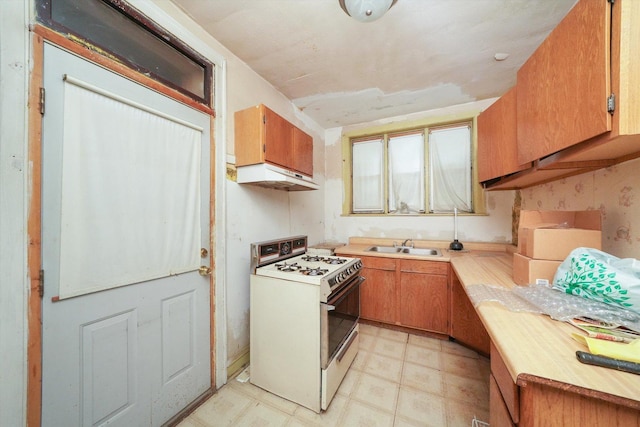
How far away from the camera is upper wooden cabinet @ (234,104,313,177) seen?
1.71 metres

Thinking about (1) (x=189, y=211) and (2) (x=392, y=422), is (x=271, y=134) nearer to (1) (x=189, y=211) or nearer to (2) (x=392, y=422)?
(1) (x=189, y=211)

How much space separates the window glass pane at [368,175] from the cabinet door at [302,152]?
47.2 inches

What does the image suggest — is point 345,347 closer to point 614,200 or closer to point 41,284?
point 41,284

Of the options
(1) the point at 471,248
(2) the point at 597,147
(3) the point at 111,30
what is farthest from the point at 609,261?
(3) the point at 111,30

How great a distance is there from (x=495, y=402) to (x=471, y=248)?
1961 mm

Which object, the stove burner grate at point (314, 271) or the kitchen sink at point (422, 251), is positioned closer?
the stove burner grate at point (314, 271)

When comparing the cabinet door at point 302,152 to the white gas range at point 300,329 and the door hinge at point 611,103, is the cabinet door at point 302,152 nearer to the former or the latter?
the white gas range at point 300,329

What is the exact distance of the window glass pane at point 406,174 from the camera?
116 inches

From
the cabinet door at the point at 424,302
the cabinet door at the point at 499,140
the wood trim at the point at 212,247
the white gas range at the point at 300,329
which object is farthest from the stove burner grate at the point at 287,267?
the cabinet door at the point at 499,140

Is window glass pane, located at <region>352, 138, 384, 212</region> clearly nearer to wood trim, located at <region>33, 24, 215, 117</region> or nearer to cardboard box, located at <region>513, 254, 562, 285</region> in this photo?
cardboard box, located at <region>513, 254, 562, 285</region>

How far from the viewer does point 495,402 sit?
0.98m

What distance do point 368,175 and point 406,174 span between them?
53 centimetres

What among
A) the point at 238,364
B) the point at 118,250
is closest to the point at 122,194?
the point at 118,250

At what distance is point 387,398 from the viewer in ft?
5.08
